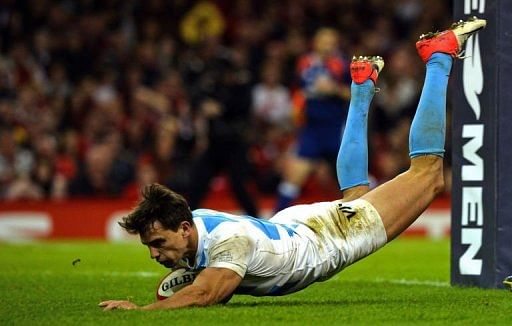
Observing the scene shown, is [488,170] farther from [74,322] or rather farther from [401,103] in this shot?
[401,103]

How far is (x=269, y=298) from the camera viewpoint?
830 centimetres

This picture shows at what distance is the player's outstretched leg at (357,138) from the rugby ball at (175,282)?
1410 mm

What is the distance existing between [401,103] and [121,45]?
16.3ft

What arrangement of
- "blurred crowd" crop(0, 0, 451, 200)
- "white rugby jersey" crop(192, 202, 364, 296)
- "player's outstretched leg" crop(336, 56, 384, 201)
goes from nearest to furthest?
"white rugby jersey" crop(192, 202, 364, 296) → "player's outstretched leg" crop(336, 56, 384, 201) → "blurred crowd" crop(0, 0, 451, 200)

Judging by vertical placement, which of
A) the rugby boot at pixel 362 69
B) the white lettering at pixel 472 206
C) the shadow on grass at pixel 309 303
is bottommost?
the shadow on grass at pixel 309 303

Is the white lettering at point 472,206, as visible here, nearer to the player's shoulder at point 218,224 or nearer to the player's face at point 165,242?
the player's shoulder at point 218,224

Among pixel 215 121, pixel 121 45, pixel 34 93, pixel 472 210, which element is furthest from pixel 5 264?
pixel 121 45

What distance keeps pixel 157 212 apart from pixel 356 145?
196 cm

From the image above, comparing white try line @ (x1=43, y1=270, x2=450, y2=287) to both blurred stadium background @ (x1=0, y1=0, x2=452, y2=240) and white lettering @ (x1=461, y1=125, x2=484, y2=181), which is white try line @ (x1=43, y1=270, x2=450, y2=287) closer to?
white lettering @ (x1=461, y1=125, x2=484, y2=181)

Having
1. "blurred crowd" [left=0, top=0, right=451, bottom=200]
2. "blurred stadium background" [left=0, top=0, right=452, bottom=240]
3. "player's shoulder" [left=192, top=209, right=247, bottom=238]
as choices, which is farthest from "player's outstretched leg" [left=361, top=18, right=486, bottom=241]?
"blurred crowd" [left=0, top=0, right=451, bottom=200]

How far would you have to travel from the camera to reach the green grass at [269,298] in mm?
6680

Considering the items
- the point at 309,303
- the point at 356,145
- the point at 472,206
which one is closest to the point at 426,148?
the point at 356,145

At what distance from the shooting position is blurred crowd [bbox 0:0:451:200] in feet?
58.0

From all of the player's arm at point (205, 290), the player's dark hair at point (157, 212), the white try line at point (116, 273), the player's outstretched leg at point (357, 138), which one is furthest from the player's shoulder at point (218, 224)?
the white try line at point (116, 273)
